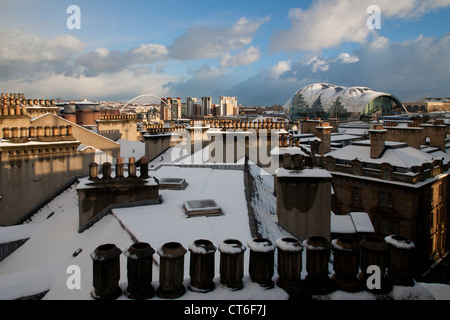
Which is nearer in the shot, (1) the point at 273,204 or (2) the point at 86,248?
(2) the point at 86,248

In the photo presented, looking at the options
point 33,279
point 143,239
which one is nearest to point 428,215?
point 143,239

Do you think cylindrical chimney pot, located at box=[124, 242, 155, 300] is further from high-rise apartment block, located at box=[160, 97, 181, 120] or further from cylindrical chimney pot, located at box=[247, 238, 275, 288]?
high-rise apartment block, located at box=[160, 97, 181, 120]

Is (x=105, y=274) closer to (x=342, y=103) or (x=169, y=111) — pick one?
(x=342, y=103)

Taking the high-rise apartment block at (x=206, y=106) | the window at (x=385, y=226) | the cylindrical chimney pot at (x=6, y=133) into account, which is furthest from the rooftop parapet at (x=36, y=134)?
the high-rise apartment block at (x=206, y=106)

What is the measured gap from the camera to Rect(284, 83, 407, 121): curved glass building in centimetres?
10250

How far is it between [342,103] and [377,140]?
77173 mm

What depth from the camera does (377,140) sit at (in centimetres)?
3278

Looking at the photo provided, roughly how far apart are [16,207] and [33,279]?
361 inches

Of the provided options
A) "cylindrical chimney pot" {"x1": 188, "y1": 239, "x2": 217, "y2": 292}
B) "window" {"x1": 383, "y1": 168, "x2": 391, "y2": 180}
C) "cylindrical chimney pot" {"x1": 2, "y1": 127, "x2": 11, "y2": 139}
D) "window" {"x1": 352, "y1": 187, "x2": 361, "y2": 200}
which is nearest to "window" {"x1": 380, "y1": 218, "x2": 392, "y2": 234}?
"window" {"x1": 352, "y1": 187, "x2": 361, "y2": 200}

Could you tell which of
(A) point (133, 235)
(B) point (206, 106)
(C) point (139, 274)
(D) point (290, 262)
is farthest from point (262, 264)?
(B) point (206, 106)

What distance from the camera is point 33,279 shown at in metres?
8.40

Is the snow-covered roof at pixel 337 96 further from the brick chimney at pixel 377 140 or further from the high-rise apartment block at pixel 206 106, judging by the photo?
the brick chimney at pixel 377 140

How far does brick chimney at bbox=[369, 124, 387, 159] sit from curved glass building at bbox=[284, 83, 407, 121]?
2826 inches
